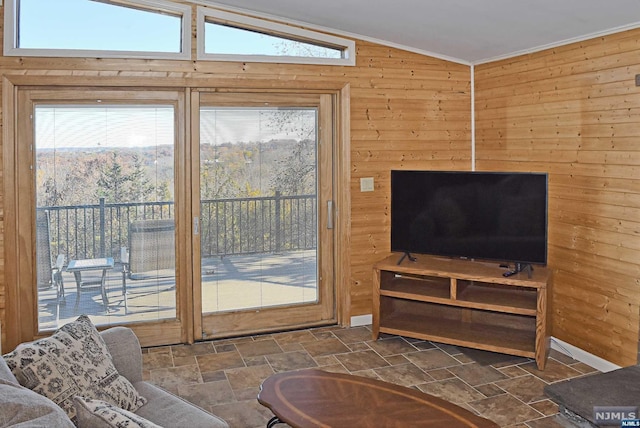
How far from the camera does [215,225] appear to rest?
16.2 feet

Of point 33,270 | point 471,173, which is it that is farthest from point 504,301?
point 33,270

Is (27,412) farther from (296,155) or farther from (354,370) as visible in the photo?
(296,155)

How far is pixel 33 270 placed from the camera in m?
4.49

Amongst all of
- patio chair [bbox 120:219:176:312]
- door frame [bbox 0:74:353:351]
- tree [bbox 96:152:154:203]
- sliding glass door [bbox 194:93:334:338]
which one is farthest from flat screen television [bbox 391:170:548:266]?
tree [bbox 96:152:154:203]

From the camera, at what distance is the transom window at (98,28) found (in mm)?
4301

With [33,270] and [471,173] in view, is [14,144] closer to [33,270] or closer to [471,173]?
[33,270]

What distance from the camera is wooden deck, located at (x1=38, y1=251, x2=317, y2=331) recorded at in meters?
4.61

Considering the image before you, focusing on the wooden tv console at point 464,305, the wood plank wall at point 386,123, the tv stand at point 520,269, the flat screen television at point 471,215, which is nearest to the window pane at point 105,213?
the wood plank wall at point 386,123

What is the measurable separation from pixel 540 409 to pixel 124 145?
3518mm

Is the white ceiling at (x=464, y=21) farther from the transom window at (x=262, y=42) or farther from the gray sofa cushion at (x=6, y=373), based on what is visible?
the gray sofa cushion at (x=6, y=373)

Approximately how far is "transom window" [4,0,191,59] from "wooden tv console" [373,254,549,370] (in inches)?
97.4

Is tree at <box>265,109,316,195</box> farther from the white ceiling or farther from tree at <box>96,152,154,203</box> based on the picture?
tree at <box>96,152,154,203</box>

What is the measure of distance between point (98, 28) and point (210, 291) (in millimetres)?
2238

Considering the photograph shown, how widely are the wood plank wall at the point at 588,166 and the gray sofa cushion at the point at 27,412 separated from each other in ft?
12.0
